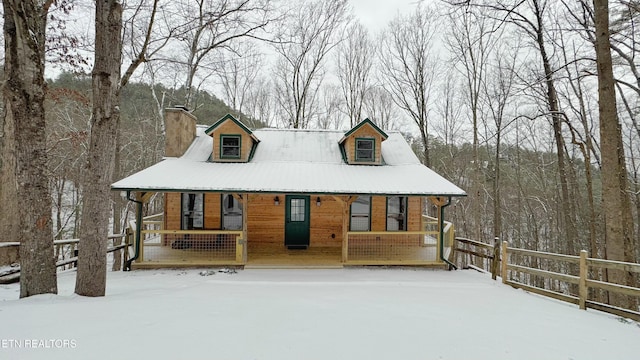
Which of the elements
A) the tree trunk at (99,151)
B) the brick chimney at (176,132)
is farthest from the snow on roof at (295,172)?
the tree trunk at (99,151)

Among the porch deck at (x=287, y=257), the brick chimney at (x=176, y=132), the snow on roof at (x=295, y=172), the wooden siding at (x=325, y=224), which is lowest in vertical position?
the porch deck at (x=287, y=257)

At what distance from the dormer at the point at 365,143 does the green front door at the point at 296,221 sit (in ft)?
8.28

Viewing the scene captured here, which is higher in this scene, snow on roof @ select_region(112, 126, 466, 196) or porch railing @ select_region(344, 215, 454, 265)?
snow on roof @ select_region(112, 126, 466, 196)

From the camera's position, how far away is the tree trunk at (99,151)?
525 cm

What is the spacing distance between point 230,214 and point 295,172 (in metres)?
2.89

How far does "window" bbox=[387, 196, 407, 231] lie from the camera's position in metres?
11.4

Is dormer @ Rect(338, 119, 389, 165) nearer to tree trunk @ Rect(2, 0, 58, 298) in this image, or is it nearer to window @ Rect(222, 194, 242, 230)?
window @ Rect(222, 194, 242, 230)

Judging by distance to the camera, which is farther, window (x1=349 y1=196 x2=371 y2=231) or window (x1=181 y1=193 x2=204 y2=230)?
window (x1=349 y1=196 x2=371 y2=231)

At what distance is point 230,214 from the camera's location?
35.3 ft

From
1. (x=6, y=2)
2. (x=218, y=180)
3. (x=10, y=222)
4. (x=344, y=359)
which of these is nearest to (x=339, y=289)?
(x=344, y=359)

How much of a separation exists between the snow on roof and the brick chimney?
34cm

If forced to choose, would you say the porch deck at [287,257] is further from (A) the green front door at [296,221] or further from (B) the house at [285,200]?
(A) the green front door at [296,221]

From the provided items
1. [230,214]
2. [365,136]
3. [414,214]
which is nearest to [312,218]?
[230,214]

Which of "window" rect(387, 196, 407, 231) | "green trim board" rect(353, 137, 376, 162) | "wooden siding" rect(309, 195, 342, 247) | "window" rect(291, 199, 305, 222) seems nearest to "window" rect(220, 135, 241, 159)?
"window" rect(291, 199, 305, 222)
